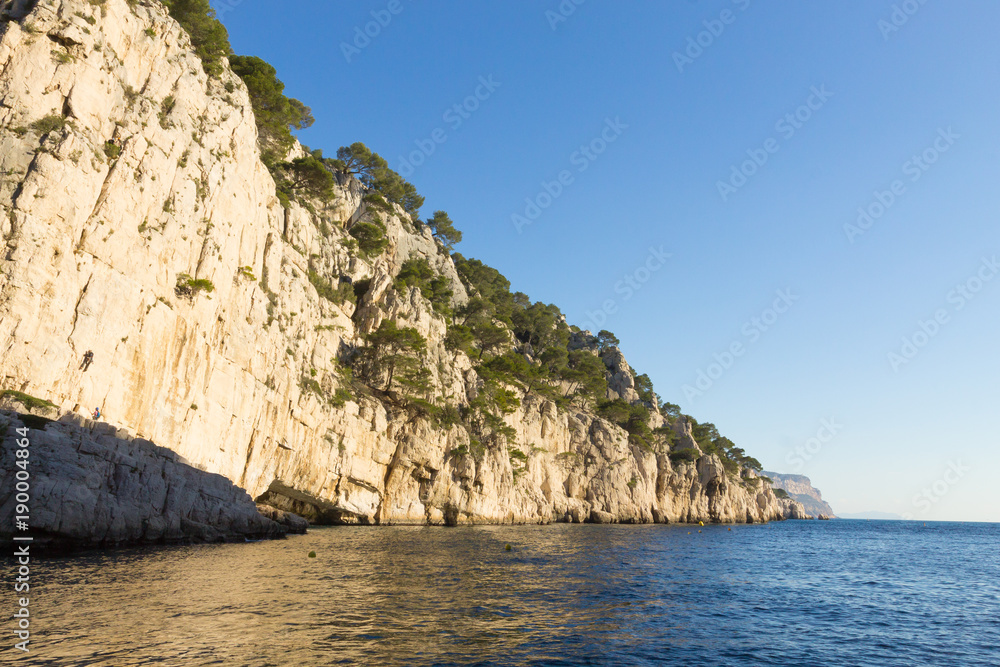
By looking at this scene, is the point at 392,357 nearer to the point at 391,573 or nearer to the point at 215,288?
the point at 215,288

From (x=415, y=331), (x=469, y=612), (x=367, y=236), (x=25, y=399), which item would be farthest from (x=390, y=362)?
(x=469, y=612)

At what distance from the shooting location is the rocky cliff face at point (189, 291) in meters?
28.8

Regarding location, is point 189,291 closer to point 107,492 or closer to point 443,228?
point 107,492

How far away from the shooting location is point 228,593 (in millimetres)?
18656

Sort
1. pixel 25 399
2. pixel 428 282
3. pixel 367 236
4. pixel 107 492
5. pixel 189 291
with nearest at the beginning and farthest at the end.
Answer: pixel 25 399 → pixel 107 492 → pixel 189 291 → pixel 367 236 → pixel 428 282

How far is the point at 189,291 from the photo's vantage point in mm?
37562

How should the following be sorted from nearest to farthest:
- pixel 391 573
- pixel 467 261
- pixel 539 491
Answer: pixel 391 573, pixel 539 491, pixel 467 261

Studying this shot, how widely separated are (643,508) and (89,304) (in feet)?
269

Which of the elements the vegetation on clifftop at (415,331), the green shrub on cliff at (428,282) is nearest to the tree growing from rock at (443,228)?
the vegetation on clifftop at (415,331)

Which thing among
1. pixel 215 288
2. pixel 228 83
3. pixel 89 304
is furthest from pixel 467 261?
pixel 89 304

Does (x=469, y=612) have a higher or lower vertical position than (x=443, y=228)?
lower

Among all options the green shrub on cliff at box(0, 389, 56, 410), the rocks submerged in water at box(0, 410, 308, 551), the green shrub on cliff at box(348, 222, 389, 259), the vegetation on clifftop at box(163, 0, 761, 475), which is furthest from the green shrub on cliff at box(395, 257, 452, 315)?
the green shrub on cliff at box(0, 389, 56, 410)

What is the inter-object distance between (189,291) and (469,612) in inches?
1171

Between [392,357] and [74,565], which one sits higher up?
[392,357]
